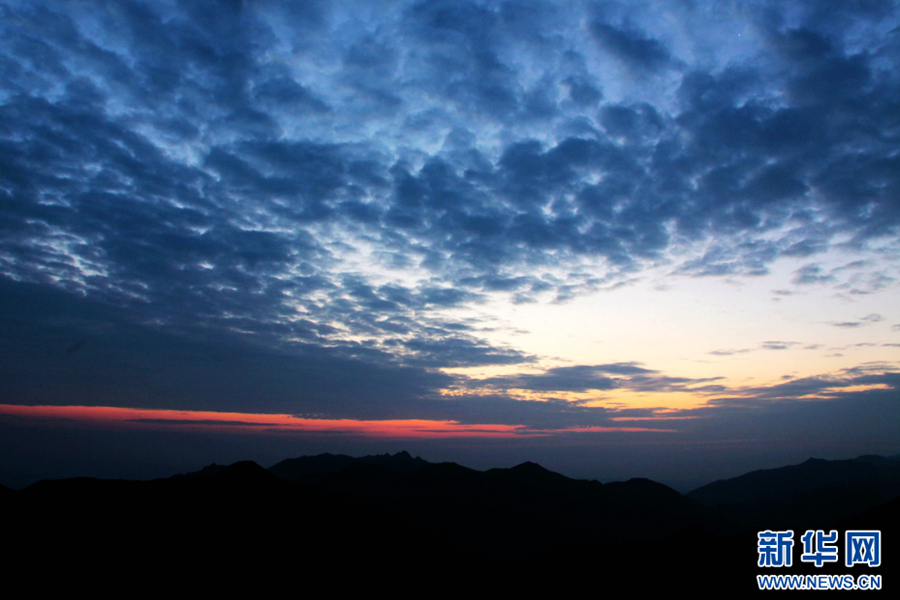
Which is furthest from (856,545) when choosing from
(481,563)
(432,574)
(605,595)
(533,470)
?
(533,470)

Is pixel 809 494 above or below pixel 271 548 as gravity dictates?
below

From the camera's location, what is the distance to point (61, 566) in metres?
49.6

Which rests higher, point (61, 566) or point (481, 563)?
point (61, 566)

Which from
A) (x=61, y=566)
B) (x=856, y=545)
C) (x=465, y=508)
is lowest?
(x=465, y=508)

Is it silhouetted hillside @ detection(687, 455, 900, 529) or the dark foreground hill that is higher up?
the dark foreground hill

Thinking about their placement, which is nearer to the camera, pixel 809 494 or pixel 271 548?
pixel 271 548

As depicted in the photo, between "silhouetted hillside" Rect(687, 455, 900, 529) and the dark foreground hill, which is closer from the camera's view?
the dark foreground hill

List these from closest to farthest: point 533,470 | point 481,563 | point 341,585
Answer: point 341,585
point 481,563
point 533,470

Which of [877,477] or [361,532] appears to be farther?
[877,477]

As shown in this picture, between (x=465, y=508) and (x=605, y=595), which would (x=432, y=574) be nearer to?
(x=605, y=595)

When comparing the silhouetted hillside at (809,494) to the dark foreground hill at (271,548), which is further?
the silhouetted hillside at (809,494)

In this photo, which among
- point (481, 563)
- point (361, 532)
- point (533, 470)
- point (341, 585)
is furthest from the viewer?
point (533, 470)

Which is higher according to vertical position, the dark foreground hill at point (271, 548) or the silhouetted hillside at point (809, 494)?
the dark foreground hill at point (271, 548)

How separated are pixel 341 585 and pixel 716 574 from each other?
133 ft
